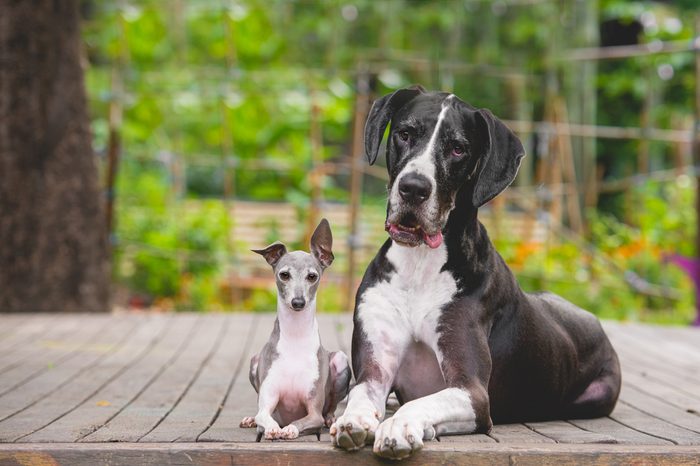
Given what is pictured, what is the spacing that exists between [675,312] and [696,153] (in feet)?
5.95

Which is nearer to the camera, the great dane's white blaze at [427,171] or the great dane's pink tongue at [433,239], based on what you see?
the great dane's white blaze at [427,171]

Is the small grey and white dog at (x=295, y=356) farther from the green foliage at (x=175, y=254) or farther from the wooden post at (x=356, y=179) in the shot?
the green foliage at (x=175, y=254)

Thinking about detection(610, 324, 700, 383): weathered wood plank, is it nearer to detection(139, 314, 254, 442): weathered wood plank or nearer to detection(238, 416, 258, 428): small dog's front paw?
detection(139, 314, 254, 442): weathered wood plank

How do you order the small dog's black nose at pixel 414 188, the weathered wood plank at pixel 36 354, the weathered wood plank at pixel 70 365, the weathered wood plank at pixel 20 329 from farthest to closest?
1. the weathered wood plank at pixel 20 329
2. the weathered wood plank at pixel 36 354
3. the weathered wood plank at pixel 70 365
4. the small dog's black nose at pixel 414 188

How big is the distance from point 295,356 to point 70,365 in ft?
7.11

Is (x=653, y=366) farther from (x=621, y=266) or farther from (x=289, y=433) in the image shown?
(x=621, y=266)

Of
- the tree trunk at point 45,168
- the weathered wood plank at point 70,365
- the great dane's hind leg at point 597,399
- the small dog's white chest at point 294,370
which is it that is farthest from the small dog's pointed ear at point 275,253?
the tree trunk at point 45,168

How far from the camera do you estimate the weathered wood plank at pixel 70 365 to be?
4.03 m

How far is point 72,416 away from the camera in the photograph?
3.68 m

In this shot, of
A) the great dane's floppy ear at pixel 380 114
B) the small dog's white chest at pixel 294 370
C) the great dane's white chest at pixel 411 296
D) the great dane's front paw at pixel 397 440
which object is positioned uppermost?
the great dane's floppy ear at pixel 380 114

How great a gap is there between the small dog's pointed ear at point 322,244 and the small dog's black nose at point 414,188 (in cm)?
32

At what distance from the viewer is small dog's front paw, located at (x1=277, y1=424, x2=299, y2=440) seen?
3.10 meters

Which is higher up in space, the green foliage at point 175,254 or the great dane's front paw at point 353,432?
the green foliage at point 175,254

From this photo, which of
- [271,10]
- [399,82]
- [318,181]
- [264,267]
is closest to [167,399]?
[318,181]
